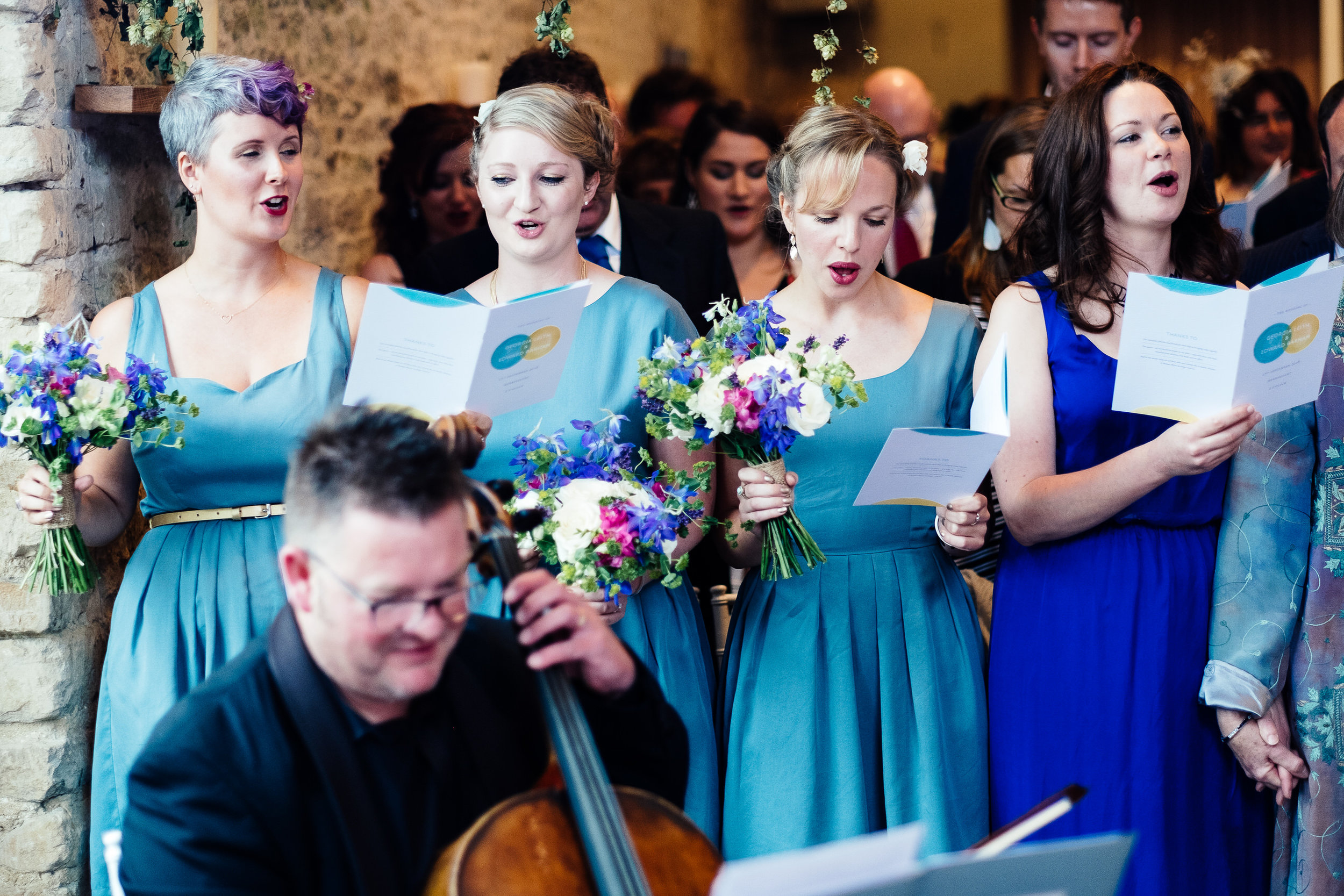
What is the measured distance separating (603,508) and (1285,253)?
2465 mm

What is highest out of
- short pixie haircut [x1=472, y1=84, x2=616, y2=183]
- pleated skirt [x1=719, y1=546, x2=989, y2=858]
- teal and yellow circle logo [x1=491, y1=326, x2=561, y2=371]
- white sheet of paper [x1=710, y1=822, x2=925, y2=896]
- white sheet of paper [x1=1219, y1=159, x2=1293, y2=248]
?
short pixie haircut [x1=472, y1=84, x2=616, y2=183]

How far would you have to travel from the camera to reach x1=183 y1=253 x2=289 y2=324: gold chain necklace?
2.86m

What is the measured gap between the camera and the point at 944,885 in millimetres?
1355

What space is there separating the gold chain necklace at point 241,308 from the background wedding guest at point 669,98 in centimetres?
375

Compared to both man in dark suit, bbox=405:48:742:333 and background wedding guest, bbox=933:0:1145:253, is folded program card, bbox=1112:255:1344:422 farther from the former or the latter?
background wedding guest, bbox=933:0:1145:253

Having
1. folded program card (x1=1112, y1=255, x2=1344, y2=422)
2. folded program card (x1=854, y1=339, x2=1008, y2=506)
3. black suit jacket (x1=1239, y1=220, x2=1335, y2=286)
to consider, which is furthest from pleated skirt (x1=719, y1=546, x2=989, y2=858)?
black suit jacket (x1=1239, y1=220, x2=1335, y2=286)

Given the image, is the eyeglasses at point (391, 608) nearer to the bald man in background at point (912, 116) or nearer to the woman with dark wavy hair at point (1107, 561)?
the woman with dark wavy hair at point (1107, 561)

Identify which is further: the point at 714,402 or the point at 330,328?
the point at 330,328

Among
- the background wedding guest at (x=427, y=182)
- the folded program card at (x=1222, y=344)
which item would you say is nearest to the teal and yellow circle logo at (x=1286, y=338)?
the folded program card at (x=1222, y=344)

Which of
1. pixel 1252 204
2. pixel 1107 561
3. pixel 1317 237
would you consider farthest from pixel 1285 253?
pixel 1107 561

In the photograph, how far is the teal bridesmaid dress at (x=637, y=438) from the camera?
2.79 metres

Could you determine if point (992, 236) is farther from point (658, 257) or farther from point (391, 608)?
point (391, 608)

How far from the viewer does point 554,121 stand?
112 inches

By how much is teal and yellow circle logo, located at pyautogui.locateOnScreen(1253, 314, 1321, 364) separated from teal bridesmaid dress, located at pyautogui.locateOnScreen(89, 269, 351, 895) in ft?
6.10
